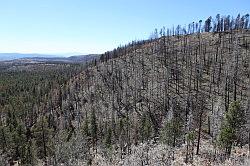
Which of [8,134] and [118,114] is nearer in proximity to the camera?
[8,134]

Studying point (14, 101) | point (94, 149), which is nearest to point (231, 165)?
point (94, 149)

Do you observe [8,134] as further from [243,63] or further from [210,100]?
[243,63]

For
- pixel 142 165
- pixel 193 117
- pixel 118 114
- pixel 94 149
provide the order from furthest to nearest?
pixel 118 114 → pixel 193 117 → pixel 94 149 → pixel 142 165

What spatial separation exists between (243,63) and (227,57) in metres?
15.6

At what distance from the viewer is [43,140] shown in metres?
106

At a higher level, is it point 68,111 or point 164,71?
point 164,71

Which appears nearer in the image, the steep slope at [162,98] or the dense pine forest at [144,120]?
the dense pine forest at [144,120]

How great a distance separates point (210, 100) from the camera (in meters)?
146

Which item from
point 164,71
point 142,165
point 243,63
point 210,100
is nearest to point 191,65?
point 164,71

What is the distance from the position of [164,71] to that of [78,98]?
53156 millimetres

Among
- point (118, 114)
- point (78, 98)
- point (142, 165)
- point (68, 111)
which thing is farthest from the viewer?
point (78, 98)

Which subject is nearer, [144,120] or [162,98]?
[144,120]

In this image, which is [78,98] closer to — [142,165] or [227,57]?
[227,57]

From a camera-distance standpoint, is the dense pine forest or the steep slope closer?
the dense pine forest
